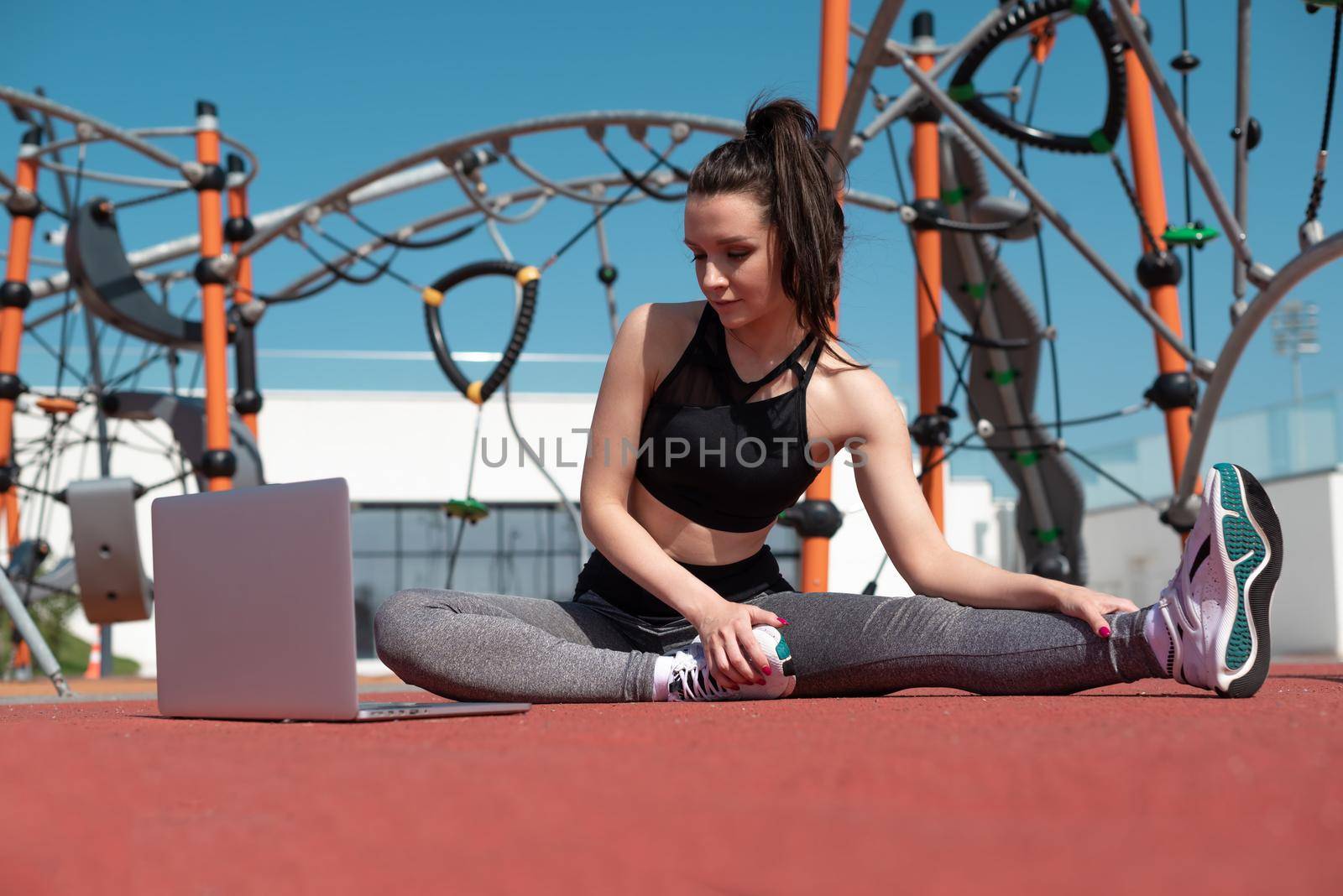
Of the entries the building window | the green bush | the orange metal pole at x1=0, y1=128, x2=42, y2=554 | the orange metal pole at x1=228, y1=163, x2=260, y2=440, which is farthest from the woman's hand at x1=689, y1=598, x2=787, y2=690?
the building window

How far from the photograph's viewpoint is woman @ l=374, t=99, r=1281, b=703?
4.80ft

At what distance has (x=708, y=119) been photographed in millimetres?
4809

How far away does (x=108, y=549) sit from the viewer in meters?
4.73

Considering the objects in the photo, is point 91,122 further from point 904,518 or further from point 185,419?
point 904,518

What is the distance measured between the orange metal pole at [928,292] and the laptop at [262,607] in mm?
3030

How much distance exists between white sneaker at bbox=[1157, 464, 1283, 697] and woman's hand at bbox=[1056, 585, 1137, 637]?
91 millimetres

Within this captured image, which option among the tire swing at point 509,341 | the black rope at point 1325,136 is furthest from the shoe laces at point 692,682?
the tire swing at point 509,341

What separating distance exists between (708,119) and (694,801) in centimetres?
435

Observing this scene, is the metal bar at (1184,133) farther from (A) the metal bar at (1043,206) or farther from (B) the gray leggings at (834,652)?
(B) the gray leggings at (834,652)

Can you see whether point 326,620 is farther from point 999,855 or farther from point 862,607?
point 999,855

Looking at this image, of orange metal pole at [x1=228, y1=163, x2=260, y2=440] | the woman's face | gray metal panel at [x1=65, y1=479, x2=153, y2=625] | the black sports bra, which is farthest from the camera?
orange metal pole at [x1=228, y1=163, x2=260, y2=440]

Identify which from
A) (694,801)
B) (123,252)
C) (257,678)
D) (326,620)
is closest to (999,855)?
(694,801)

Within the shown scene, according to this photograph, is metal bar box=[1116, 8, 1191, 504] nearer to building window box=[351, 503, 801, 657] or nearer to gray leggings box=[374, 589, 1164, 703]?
gray leggings box=[374, 589, 1164, 703]

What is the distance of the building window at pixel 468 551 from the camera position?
14055mm
